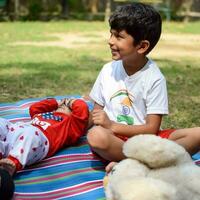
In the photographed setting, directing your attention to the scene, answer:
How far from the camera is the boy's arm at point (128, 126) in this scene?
254cm

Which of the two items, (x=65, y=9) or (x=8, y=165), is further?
(x=65, y=9)

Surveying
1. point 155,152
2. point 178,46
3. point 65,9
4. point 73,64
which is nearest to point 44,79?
point 73,64

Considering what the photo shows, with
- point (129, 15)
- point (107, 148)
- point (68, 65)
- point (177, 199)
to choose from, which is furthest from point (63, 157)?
point (68, 65)

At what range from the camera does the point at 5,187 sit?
215cm

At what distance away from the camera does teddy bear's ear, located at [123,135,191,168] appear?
2004 mm

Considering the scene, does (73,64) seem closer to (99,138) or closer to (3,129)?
(3,129)

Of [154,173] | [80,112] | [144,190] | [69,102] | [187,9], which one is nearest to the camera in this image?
[144,190]

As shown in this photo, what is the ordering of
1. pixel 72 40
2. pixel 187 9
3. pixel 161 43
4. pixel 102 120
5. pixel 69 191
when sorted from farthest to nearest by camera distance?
pixel 187 9 → pixel 72 40 → pixel 161 43 → pixel 102 120 → pixel 69 191

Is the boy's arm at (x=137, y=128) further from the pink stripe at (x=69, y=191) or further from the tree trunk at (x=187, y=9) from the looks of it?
the tree trunk at (x=187, y=9)

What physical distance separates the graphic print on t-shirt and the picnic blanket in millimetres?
271

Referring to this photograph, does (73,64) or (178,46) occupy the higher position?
(73,64)

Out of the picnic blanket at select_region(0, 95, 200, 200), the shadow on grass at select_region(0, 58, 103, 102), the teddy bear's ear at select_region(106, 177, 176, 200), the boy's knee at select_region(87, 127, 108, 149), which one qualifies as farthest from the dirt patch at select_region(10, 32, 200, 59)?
the teddy bear's ear at select_region(106, 177, 176, 200)

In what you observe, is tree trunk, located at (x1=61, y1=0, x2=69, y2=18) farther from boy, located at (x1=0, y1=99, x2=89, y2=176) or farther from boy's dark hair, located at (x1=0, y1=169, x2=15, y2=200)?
boy's dark hair, located at (x1=0, y1=169, x2=15, y2=200)

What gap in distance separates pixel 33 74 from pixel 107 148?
336 cm
